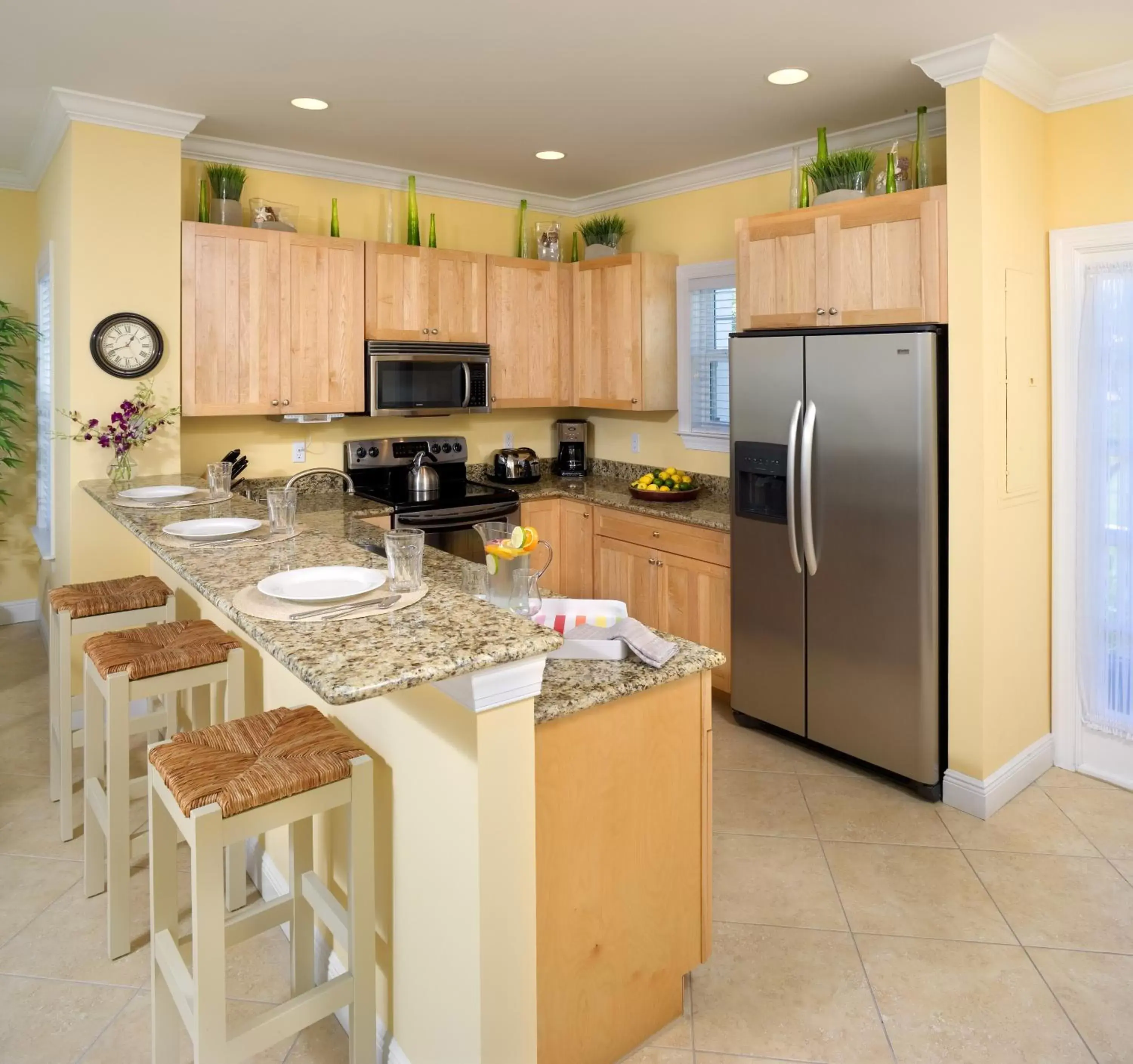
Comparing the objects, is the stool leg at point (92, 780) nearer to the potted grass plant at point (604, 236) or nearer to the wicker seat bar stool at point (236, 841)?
the wicker seat bar stool at point (236, 841)

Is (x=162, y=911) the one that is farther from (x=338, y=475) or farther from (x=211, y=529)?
(x=338, y=475)

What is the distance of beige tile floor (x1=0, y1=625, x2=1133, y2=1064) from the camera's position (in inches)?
77.2

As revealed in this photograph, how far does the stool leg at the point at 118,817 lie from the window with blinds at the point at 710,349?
3156mm

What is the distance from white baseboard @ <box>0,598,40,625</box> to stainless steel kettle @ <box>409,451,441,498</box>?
8.68ft

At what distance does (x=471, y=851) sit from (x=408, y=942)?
42 centimetres

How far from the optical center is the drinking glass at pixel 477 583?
198cm

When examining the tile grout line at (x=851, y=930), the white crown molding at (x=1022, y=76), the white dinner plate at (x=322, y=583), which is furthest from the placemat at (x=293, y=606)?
the white crown molding at (x=1022, y=76)

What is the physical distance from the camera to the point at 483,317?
4.60m

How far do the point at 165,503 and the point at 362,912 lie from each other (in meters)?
1.72

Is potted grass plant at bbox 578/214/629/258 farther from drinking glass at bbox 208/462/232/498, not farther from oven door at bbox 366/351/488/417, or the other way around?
drinking glass at bbox 208/462/232/498

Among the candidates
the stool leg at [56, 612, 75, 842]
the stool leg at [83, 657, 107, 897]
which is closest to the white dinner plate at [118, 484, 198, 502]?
the stool leg at [56, 612, 75, 842]

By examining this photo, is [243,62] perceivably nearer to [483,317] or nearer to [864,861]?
[483,317]

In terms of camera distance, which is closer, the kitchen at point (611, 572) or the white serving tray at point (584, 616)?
the kitchen at point (611, 572)

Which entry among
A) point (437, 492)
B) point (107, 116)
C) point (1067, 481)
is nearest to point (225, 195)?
point (107, 116)
